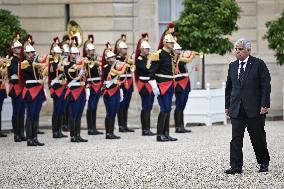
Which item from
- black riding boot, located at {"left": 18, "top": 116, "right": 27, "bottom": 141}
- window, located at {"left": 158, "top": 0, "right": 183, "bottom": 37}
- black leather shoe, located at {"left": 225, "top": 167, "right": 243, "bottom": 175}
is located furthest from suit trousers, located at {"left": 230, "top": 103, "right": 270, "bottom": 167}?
window, located at {"left": 158, "top": 0, "right": 183, "bottom": 37}

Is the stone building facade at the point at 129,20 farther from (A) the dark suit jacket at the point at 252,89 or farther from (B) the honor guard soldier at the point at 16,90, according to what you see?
(A) the dark suit jacket at the point at 252,89

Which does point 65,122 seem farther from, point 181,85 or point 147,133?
point 181,85

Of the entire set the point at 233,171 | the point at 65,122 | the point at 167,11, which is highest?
the point at 167,11

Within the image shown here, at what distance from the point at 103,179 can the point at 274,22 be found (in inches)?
538

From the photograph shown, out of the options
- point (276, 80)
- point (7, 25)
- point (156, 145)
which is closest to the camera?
point (156, 145)

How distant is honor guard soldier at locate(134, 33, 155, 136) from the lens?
22.1 m

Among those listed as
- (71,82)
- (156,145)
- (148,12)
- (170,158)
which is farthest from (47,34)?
(170,158)

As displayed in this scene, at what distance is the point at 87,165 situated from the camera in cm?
1566

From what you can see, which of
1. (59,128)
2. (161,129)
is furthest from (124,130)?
(161,129)

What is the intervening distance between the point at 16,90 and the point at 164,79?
330cm

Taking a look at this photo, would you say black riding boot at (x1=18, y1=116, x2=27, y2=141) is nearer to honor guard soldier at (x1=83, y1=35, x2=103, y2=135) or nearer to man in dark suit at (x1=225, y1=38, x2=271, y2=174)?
honor guard soldier at (x1=83, y1=35, x2=103, y2=135)

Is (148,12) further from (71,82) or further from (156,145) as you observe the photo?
(156,145)

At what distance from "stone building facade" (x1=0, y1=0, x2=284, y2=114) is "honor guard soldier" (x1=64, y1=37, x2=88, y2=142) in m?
8.22

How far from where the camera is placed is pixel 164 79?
19891 mm
